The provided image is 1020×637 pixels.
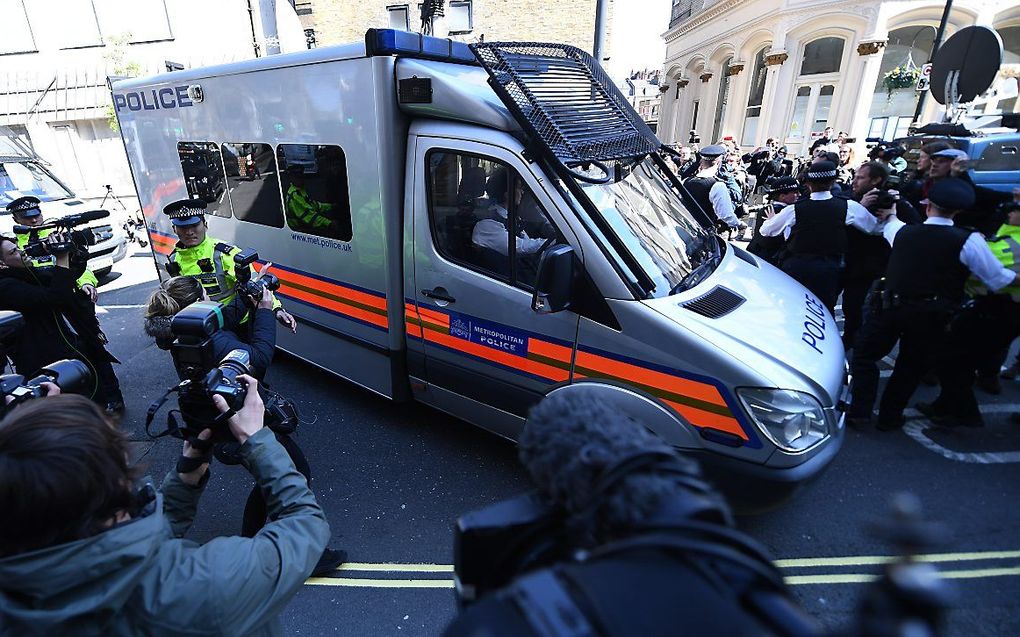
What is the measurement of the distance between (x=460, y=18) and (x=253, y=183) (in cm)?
2043

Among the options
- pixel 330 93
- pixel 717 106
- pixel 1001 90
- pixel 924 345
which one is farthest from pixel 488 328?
pixel 717 106

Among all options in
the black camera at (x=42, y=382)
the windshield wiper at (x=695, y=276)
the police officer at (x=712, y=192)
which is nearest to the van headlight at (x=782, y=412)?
the windshield wiper at (x=695, y=276)

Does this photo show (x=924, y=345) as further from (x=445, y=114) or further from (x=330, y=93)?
(x=330, y=93)

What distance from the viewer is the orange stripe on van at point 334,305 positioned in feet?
12.3

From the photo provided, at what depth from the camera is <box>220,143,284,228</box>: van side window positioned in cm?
428

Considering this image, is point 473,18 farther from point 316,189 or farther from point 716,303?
point 716,303

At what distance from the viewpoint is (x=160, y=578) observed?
1.07 m

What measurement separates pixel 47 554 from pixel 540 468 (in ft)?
3.18

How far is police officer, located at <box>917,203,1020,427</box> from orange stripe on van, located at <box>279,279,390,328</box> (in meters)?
4.37

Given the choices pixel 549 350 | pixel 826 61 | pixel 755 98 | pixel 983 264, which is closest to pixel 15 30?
pixel 549 350

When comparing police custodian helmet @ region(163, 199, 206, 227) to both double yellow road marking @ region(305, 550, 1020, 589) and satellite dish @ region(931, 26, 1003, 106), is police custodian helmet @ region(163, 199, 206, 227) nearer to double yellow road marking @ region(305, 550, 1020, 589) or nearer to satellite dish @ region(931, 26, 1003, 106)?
double yellow road marking @ region(305, 550, 1020, 589)

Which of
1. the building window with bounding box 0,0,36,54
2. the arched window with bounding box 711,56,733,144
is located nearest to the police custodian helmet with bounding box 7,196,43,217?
the building window with bounding box 0,0,36,54

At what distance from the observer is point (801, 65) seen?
1827 cm

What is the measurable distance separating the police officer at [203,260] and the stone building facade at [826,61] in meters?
17.0
